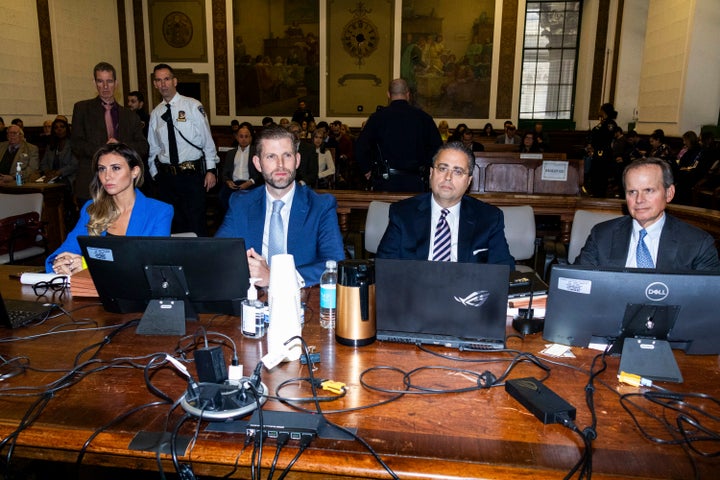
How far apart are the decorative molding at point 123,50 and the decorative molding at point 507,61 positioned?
8946 mm

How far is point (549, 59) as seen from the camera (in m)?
13.5

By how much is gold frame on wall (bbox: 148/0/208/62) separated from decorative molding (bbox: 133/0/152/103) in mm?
214

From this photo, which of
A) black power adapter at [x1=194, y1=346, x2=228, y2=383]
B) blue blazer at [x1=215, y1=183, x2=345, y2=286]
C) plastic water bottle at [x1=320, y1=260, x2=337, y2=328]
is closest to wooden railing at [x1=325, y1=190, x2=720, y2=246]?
blue blazer at [x1=215, y1=183, x2=345, y2=286]

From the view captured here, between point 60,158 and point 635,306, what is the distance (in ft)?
25.8

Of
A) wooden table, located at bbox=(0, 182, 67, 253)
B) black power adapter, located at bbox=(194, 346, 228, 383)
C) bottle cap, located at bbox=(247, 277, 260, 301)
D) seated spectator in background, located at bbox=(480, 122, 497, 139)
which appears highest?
seated spectator in background, located at bbox=(480, 122, 497, 139)

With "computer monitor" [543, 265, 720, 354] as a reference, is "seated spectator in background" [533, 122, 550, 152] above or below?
above

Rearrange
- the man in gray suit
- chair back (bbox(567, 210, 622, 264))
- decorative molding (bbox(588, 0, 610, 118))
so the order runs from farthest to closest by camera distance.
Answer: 1. decorative molding (bbox(588, 0, 610, 118))
2. the man in gray suit
3. chair back (bbox(567, 210, 622, 264))

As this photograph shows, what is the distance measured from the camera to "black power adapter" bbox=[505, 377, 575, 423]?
116 cm

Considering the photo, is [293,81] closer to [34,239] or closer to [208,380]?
[34,239]

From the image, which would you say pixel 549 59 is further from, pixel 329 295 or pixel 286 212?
pixel 329 295

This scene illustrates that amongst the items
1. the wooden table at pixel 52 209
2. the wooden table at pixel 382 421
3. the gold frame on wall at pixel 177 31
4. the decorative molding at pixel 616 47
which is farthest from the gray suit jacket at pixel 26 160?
the decorative molding at pixel 616 47

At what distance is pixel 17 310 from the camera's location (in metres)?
1.83

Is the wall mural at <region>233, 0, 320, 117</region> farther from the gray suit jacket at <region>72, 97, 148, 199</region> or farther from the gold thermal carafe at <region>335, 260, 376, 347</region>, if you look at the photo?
the gold thermal carafe at <region>335, 260, 376, 347</region>

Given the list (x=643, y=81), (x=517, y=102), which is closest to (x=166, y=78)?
(x=643, y=81)
